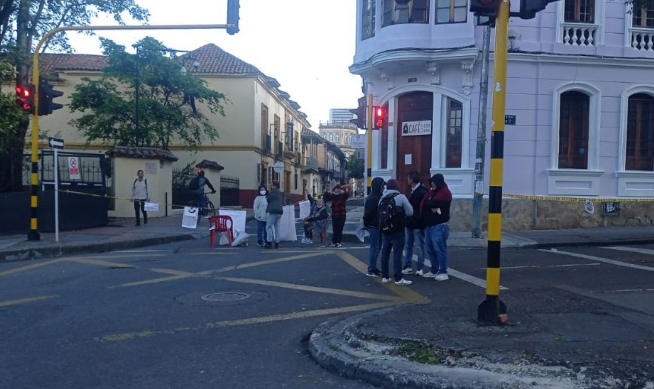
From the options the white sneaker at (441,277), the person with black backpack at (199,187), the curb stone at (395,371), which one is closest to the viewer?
the curb stone at (395,371)

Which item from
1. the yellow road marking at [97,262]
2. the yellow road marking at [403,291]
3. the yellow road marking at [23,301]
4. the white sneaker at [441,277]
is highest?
the white sneaker at [441,277]

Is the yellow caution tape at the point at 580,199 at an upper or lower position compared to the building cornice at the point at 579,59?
lower

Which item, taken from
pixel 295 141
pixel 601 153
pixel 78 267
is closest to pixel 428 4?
pixel 601 153

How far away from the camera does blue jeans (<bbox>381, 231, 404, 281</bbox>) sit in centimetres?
941

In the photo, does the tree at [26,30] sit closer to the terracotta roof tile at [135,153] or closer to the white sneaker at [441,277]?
the terracotta roof tile at [135,153]

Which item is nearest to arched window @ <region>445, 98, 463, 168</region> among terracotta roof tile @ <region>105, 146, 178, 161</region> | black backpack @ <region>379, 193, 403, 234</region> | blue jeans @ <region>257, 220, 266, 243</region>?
blue jeans @ <region>257, 220, 266, 243</region>

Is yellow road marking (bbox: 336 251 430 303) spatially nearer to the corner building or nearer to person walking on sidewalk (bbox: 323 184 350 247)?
person walking on sidewalk (bbox: 323 184 350 247)

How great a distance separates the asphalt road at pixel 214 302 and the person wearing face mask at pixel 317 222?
196 cm

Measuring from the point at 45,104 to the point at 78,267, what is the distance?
4.57 meters

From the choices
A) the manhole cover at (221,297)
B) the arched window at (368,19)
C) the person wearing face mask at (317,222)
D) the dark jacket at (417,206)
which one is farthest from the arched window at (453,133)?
the manhole cover at (221,297)

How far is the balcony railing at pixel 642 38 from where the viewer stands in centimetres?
1839

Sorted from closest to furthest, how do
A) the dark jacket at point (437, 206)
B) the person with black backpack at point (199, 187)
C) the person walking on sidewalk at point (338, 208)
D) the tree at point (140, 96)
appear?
1. the dark jacket at point (437, 206)
2. the person walking on sidewalk at point (338, 208)
3. the person with black backpack at point (199, 187)
4. the tree at point (140, 96)

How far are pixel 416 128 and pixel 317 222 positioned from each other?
488 centimetres

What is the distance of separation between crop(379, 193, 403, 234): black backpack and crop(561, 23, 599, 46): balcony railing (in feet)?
38.0
